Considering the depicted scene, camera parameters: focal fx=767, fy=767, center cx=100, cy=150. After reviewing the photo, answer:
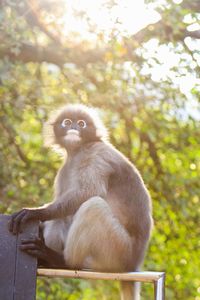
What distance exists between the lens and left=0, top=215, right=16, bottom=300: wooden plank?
187 inches

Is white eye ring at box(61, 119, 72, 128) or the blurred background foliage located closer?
white eye ring at box(61, 119, 72, 128)

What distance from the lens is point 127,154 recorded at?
8812 mm

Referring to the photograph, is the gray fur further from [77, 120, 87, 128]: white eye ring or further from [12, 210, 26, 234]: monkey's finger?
[12, 210, 26, 234]: monkey's finger

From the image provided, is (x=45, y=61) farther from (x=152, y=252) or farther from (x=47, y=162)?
(x=152, y=252)

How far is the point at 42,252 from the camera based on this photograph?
5.09m

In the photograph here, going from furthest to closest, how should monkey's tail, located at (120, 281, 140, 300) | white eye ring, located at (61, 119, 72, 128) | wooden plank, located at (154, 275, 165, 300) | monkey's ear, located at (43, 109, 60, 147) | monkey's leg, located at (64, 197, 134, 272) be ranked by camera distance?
monkey's ear, located at (43, 109, 60, 147)
white eye ring, located at (61, 119, 72, 128)
monkey's tail, located at (120, 281, 140, 300)
monkey's leg, located at (64, 197, 134, 272)
wooden plank, located at (154, 275, 165, 300)

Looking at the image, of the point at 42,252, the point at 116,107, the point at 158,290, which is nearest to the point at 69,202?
the point at 42,252

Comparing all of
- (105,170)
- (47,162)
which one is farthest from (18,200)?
(105,170)

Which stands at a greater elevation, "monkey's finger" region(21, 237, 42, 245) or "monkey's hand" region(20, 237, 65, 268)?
"monkey's finger" region(21, 237, 42, 245)

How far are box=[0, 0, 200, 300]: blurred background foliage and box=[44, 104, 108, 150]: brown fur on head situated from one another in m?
1.75

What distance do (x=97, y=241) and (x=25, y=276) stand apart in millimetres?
799

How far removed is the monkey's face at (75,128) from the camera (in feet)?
19.9

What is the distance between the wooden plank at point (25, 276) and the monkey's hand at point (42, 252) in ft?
0.12

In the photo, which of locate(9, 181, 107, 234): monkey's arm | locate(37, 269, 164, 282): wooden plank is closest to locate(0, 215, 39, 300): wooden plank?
locate(37, 269, 164, 282): wooden plank
